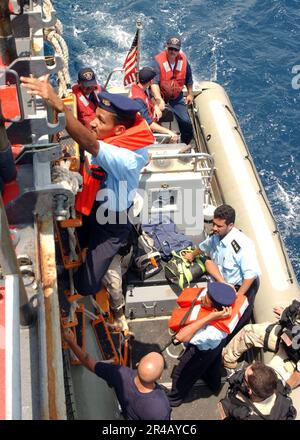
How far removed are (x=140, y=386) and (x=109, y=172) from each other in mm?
1802

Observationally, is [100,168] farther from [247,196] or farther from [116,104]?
[247,196]

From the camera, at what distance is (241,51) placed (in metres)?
17.9

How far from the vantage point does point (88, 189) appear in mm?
4766

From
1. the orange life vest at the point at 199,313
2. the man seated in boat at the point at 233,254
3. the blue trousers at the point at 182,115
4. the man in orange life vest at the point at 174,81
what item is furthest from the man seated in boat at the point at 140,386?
the blue trousers at the point at 182,115

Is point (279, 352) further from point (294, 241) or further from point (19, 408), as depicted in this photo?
point (294, 241)

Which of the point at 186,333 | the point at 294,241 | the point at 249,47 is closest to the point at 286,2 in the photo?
the point at 249,47

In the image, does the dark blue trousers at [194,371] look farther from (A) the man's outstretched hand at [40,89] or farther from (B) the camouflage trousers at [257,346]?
(A) the man's outstretched hand at [40,89]

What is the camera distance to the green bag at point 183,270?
6.62 m

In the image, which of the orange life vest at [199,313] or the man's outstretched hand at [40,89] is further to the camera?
the orange life vest at [199,313]

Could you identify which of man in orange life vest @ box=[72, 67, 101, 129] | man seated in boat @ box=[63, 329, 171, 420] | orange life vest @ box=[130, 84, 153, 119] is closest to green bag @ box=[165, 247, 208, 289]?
man seated in boat @ box=[63, 329, 171, 420]

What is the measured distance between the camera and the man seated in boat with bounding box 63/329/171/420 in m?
4.36

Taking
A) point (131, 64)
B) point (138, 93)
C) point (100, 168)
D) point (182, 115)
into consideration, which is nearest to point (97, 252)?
point (100, 168)

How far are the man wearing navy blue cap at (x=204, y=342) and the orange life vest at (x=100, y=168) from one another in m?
1.52

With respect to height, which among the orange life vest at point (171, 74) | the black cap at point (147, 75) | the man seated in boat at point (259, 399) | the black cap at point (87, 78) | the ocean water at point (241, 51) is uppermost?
the black cap at point (87, 78)
